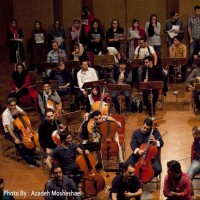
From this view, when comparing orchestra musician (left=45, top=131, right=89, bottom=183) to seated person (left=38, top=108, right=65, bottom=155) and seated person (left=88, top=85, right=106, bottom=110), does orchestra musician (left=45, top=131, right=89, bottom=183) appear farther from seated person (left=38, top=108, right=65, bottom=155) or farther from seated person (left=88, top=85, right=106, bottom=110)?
seated person (left=88, top=85, right=106, bottom=110)

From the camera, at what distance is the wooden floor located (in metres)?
8.57

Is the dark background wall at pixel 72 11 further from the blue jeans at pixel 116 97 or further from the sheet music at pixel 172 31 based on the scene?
the blue jeans at pixel 116 97

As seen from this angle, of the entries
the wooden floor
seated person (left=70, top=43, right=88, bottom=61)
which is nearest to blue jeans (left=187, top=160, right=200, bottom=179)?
the wooden floor

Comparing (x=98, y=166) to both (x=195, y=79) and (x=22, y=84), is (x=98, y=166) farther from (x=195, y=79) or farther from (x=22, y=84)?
(x=22, y=84)

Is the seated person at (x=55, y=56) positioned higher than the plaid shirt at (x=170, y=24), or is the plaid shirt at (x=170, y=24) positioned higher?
the plaid shirt at (x=170, y=24)

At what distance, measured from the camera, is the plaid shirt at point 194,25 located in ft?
44.9

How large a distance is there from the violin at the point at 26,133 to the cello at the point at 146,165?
7.34 feet

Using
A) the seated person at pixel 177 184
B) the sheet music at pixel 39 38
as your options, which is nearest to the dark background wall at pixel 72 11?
the sheet music at pixel 39 38

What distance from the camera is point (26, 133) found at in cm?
935

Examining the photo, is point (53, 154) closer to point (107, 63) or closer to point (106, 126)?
point (106, 126)

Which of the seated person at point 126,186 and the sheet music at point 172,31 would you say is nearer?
the seated person at point 126,186

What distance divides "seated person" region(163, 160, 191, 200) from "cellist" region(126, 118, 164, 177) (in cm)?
81

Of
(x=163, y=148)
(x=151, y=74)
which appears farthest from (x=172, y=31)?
(x=163, y=148)

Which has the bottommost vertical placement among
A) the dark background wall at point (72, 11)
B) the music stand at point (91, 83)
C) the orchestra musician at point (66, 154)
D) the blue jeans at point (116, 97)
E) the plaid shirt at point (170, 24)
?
the orchestra musician at point (66, 154)
